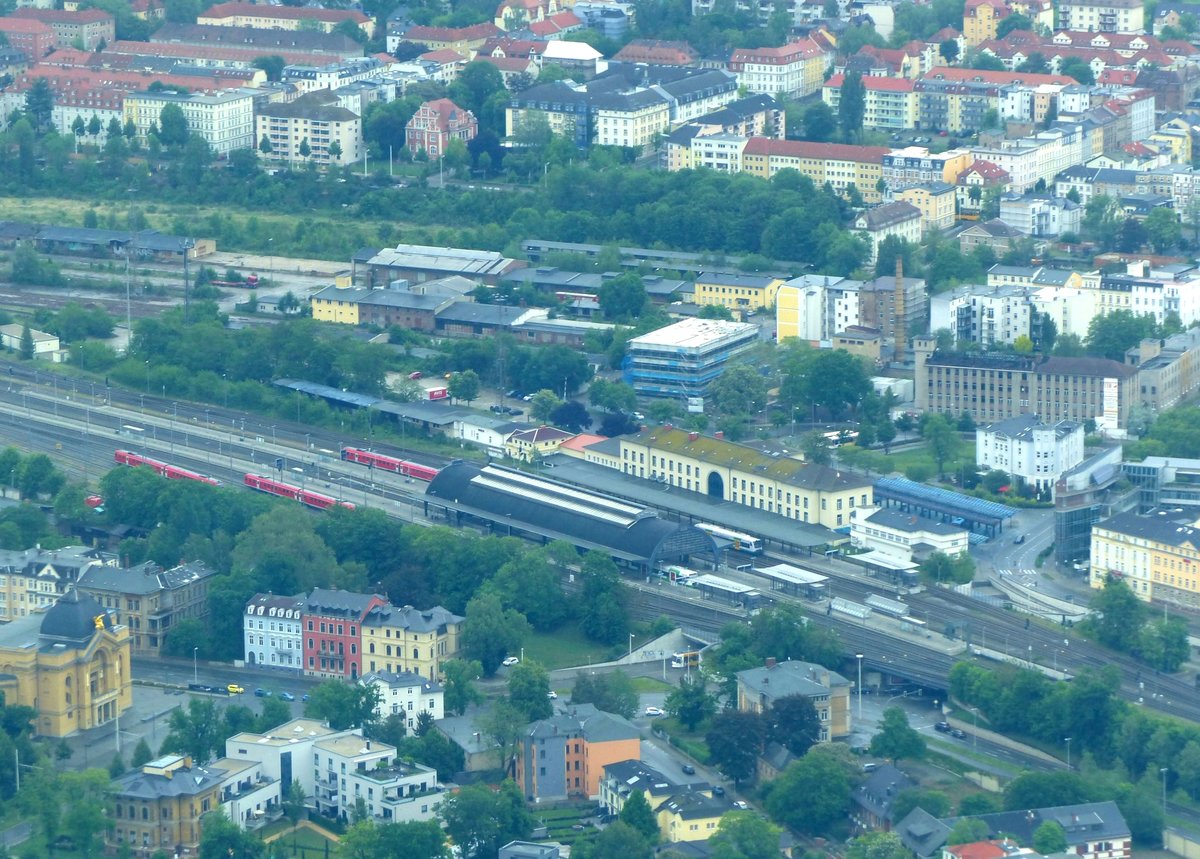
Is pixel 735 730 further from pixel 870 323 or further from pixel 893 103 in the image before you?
pixel 893 103

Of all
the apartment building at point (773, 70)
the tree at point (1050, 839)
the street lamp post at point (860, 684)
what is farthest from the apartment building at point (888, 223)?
the tree at point (1050, 839)

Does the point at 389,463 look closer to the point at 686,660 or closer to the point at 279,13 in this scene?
the point at 686,660

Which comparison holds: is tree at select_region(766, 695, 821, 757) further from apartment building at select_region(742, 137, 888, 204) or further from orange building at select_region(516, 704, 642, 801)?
apartment building at select_region(742, 137, 888, 204)

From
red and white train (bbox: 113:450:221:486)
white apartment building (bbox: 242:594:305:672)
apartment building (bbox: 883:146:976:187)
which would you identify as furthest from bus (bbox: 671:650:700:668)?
apartment building (bbox: 883:146:976:187)

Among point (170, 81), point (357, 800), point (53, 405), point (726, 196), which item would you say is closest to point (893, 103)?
point (726, 196)

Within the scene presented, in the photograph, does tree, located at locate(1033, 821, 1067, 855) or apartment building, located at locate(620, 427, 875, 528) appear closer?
tree, located at locate(1033, 821, 1067, 855)

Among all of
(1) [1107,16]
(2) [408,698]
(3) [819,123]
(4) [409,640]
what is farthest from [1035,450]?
(1) [1107,16]

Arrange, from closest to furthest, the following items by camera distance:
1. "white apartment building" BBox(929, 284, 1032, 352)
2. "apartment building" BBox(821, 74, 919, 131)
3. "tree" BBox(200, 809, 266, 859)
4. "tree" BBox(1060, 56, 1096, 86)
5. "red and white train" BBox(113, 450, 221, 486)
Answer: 1. "tree" BBox(200, 809, 266, 859)
2. "red and white train" BBox(113, 450, 221, 486)
3. "white apartment building" BBox(929, 284, 1032, 352)
4. "apartment building" BBox(821, 74, 919, 131)
5. "tree" BBox(1060, 56, 1096, 86)
